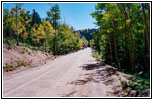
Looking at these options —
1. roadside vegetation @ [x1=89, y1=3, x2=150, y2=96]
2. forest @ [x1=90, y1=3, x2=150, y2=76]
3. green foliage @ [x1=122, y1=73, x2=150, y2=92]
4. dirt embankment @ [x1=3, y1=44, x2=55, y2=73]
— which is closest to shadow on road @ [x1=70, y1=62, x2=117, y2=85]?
green foliage @ [x1=122, y1=73, x2=150, y2=92]

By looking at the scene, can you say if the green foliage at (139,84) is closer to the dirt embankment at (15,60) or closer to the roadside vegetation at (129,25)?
the roadside vegetation at (129,25)

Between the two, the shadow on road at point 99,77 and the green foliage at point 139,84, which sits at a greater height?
the green foliage at point 139,84

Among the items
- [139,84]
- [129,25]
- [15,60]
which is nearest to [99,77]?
[139,84]

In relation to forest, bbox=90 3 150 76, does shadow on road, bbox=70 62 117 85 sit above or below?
below

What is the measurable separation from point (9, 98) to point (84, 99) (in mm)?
3335

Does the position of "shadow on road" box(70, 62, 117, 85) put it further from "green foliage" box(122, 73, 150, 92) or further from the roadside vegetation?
the roadside vegetation

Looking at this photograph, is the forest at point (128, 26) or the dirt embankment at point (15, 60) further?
the forest at point (128, 26)

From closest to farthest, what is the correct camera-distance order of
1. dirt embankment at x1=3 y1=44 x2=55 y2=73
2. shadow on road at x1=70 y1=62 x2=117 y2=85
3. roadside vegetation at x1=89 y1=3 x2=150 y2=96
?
shadow on road at x1=70 y1=62 x2=117 y2=85 → dirt embankment at x1=3 y1=44 x2=55 y2=73 → roadside vegetation at x1=89 y1=3 x2=150 y2=96

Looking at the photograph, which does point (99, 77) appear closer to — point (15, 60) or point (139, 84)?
point (139, 84)

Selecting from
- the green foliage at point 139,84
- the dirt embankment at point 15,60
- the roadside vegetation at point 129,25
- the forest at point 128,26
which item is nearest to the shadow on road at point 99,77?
the green foliage at point 139,84

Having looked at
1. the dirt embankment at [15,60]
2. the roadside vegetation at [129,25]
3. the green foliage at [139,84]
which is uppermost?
the roadside vegetation at [129,25]

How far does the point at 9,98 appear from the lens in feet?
21.8

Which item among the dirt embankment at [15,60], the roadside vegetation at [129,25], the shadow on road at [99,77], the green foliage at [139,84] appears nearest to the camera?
the green foliage at [139,84]

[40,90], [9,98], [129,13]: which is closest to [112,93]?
[40,90]
